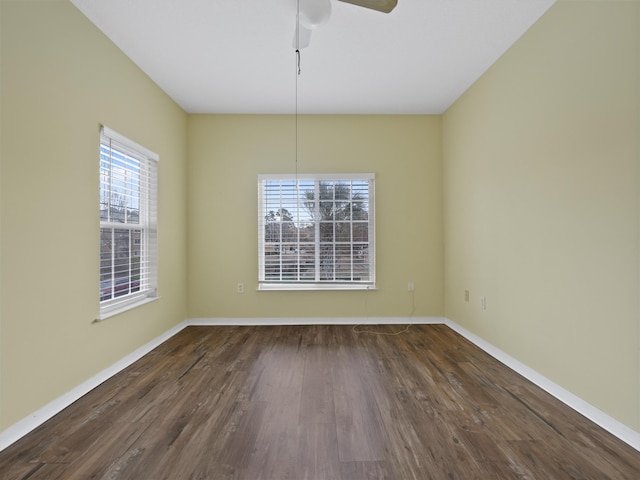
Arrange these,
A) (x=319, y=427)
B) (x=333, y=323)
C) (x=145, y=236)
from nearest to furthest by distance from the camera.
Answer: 1. (x=319, y=427)
2. (x=145, y=236)
3. (x=333, y=323)

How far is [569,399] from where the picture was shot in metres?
2.08

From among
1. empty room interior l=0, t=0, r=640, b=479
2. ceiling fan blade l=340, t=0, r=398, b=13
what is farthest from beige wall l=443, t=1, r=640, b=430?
ceiling fan blade l=340, t=0, r=398, b=13

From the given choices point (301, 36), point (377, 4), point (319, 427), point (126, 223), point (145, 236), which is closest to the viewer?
point (319, 427)

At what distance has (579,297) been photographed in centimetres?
204

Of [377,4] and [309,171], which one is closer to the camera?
[377,4]

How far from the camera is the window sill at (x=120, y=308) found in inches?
98.4

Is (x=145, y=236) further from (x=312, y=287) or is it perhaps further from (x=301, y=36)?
(x=301, y=36)

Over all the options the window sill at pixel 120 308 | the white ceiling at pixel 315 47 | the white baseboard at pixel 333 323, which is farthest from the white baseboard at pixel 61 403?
the white ceiling at pixel 315 47

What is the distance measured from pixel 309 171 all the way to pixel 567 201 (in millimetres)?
2768

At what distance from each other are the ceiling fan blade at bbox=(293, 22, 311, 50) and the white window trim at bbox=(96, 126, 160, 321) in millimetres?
Answer: 1710

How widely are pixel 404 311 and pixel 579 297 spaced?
7.16 ft

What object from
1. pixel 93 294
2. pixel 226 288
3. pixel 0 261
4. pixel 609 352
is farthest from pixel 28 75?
pixel 609 352

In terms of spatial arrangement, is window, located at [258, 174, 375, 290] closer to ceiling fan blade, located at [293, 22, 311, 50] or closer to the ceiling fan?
ceiling fan blade, located at [293, 22, 311, 50]

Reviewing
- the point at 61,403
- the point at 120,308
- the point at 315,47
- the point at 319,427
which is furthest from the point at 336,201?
the point at 61,403
